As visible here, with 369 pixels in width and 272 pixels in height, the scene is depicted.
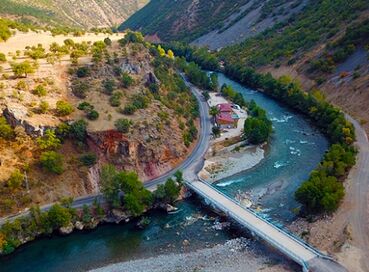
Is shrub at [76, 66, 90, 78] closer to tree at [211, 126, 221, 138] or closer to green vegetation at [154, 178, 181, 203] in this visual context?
tree at [211, 126, 221, 138]

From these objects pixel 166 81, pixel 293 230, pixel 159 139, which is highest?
pixel 166 81

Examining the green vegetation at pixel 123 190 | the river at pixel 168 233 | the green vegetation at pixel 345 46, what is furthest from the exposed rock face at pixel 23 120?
the green vegetation at pixel 345 46

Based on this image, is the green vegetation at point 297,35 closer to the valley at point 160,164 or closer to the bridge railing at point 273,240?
the valley at point 160,164

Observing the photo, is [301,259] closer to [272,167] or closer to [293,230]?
[293,230]

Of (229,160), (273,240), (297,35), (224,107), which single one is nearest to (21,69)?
(229,160)

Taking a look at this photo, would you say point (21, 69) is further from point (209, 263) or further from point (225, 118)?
point (209, 263)

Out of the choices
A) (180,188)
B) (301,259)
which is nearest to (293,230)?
(301,259)
